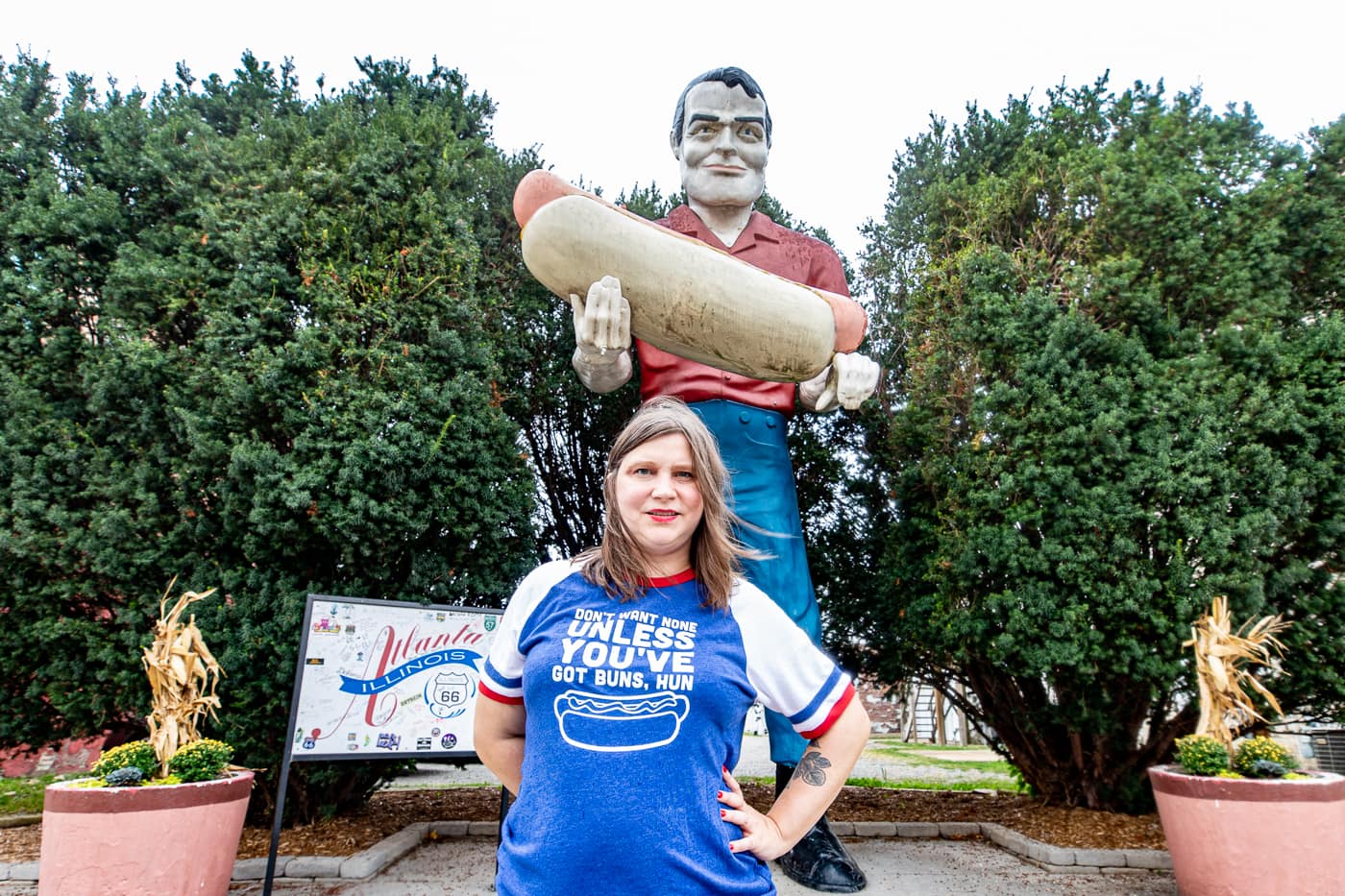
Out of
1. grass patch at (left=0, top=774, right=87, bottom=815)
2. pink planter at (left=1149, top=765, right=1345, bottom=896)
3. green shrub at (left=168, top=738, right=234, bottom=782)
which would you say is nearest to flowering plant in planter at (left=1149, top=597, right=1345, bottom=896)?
pink planter at (left=1149, top=765, right=1345, bottom=896)

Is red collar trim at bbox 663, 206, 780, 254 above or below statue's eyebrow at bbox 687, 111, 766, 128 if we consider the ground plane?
below

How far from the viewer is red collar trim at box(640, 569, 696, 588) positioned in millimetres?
1765

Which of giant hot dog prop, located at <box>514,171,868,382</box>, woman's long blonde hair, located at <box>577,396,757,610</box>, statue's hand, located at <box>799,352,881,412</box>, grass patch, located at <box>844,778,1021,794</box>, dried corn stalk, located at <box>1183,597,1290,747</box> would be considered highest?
giant hot dog prop, located at <box>514,171,868,382</box>

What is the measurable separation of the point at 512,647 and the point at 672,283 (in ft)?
5.27

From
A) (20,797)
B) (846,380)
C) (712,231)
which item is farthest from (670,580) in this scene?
(20,797)

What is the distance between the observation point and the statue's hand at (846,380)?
3.54m

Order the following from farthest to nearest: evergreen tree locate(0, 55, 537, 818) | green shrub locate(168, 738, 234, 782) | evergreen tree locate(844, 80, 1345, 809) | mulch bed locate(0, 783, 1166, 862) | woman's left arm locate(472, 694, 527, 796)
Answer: mulch bed locate(0, 783, 1166, 862) → evergreen tree locate(0, 55, 537, 818) → evergreen tree locate(844, 80, 1345, 809) → green shrub locate(168, 738, 234, 782) → woman's left arm locate(472, 694, 527, 796)

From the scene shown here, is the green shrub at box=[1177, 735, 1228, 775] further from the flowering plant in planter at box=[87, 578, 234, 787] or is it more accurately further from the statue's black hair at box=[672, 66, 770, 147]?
the flowering plant in planter at box=[87, 578, 234, 787]

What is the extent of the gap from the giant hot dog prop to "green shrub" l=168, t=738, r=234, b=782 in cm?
267

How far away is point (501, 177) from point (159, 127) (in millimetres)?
2307

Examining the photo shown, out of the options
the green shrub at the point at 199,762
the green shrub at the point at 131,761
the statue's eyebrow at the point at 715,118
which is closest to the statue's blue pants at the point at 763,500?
the statue's eyebrow at the point at 715,118

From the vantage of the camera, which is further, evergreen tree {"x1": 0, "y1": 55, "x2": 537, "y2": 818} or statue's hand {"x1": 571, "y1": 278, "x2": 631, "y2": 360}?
evergreen tree {"x1": 0, "y1": 55, "x2": 537, "y2": 818}

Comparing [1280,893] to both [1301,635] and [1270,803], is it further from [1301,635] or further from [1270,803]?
[1301,635]

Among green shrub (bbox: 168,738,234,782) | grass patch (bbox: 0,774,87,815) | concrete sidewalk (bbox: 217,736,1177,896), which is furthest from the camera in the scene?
grass patch (bbox: 0,774,87,815)
